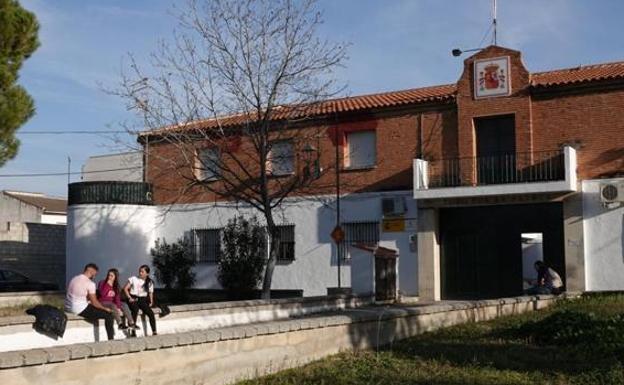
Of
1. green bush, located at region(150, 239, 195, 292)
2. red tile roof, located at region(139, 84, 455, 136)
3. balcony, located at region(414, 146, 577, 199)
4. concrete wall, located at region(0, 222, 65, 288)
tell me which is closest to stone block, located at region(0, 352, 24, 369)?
red tile roof, located at region(139, 84, 455, 136)

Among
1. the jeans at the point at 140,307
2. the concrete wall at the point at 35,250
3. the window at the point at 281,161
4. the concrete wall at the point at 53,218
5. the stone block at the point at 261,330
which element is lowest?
the jeans at the point at 140,307

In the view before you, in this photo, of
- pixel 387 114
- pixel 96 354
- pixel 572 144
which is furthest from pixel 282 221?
pixel 96 354

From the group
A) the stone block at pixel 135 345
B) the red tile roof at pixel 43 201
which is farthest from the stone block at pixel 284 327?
the red tile roof at pixel 43 201

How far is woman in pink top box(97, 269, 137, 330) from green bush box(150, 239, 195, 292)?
1296 cm

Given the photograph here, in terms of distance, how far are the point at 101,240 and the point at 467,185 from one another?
13126 millimetres

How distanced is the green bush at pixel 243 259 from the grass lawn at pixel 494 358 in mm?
12362

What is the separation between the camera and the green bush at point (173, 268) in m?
26.8

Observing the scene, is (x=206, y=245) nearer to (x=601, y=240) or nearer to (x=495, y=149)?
(x=495, y=149)

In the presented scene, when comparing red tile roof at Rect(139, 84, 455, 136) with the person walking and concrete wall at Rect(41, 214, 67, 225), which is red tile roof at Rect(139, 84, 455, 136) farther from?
concrete wall at Rect(41, 214, 67, 225)

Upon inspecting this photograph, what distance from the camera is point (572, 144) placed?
22.4 m

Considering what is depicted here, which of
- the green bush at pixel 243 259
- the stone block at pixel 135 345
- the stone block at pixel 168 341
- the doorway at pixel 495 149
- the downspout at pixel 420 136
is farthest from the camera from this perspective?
the green bush at pixel 243 259

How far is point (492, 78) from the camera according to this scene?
23.5m

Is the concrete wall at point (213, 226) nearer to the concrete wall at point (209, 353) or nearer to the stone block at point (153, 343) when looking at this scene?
the concrete wall at point (209, 353)

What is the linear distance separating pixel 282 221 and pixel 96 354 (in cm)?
1978
